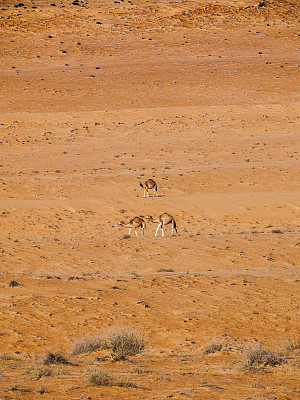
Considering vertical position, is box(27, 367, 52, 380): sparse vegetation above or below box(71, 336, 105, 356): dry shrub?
above

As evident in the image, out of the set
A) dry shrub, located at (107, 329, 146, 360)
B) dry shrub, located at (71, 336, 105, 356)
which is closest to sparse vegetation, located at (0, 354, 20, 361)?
dry shrub, located at (71, 336, 105, 356)

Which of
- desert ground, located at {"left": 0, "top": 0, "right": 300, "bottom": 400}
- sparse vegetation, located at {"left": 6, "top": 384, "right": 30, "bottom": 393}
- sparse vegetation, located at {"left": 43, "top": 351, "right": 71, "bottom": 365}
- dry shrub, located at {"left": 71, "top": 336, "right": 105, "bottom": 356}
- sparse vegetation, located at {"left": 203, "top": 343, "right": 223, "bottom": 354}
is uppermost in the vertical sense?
sparse vegetation, located at {"left": 6, "top": 384, "right": 30, "bottom": 393}

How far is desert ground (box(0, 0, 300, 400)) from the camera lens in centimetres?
938

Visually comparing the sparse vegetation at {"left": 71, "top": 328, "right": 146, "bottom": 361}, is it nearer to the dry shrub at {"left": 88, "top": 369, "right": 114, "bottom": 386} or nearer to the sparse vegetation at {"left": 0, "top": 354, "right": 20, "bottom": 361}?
the sparse vegetation at {"left": 0, "top": 354, "right": 20, "bottom": 361}

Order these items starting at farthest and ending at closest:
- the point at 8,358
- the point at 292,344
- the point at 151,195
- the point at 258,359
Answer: the point at 151,195, the point at 292,344, the point at 8,358, the point at 258,359

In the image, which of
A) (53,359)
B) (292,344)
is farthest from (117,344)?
(292,344)

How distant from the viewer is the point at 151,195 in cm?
2634

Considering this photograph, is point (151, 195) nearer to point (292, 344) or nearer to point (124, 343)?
point (292, 344)

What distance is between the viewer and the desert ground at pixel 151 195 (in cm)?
938

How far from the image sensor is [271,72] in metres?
53.7

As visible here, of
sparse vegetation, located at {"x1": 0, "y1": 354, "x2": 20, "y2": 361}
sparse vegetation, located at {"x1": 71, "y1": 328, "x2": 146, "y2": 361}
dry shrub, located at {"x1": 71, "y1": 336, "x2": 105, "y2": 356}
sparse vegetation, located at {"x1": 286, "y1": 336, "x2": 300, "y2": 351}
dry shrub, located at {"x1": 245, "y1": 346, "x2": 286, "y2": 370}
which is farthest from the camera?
sparse vegetation, located at {"x1": 286, "y1": 336, "x2": 300, "y2": 351}

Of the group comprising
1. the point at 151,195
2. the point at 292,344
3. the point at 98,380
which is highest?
the point at 98,380

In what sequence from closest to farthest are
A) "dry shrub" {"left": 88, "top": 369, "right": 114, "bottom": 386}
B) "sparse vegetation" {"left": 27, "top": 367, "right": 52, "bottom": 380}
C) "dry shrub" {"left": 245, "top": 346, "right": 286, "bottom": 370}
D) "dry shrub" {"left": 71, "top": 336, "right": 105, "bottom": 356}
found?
"dry shrub" {"left": 88, "top": 369, "right": 114, "bottom": 386} < "sparse vegetation" {"left": 27, "top": 367, "right": 52, "bottom": 380} < "dry shrub" {"left": 245, "top": 346, "right": 286, "bottom": 370} < "dry shrub" {"left": 71, "top": 336, "right": 105, "bottom": 356}

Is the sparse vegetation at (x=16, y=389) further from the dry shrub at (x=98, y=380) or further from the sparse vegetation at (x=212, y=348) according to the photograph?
the sparse vegetation at (x=212, y=348)
